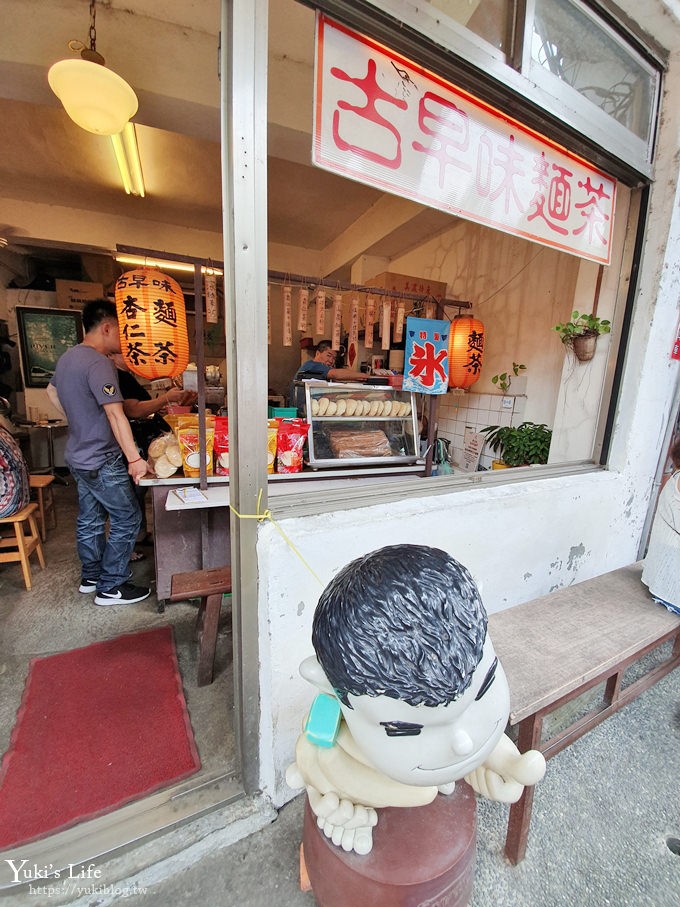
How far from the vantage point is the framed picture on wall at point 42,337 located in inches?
261

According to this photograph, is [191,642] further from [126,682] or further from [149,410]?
[149,410]

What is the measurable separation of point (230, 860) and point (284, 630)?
0.90 meters

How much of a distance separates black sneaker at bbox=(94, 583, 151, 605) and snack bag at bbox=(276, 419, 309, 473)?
1.66 metres

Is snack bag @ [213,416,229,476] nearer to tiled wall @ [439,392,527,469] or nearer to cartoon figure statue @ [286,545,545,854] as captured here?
cartoon figure statue @ [286,545,545,854]

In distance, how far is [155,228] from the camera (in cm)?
670

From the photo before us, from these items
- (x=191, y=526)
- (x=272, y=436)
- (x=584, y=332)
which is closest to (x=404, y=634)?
(x=272, y=436)

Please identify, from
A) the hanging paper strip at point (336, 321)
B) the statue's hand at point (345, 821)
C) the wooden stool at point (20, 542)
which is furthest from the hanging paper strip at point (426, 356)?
the wooden stool at point (20, 542)

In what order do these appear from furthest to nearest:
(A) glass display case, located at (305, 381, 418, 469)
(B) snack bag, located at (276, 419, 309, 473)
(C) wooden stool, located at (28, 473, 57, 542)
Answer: (C) wooden stool, located at (28, 473, 57, 542) → (A) glass display case, located at (305, 381, 418, 469) → (B) snack bag, located at (276, 419, 309, 473)

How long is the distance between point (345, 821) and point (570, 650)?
128 centimetres

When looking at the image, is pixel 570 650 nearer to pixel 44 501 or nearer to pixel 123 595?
pixel 123 595

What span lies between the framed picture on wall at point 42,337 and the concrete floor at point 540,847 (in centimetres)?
646

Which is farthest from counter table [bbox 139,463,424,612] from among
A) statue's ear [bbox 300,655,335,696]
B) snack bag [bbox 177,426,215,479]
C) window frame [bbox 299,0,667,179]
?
window frame [bbox 299,0,667,179]

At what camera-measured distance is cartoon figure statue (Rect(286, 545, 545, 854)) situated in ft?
2.43

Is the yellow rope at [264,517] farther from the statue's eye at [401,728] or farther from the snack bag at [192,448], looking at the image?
the snack bag at [192,448]
